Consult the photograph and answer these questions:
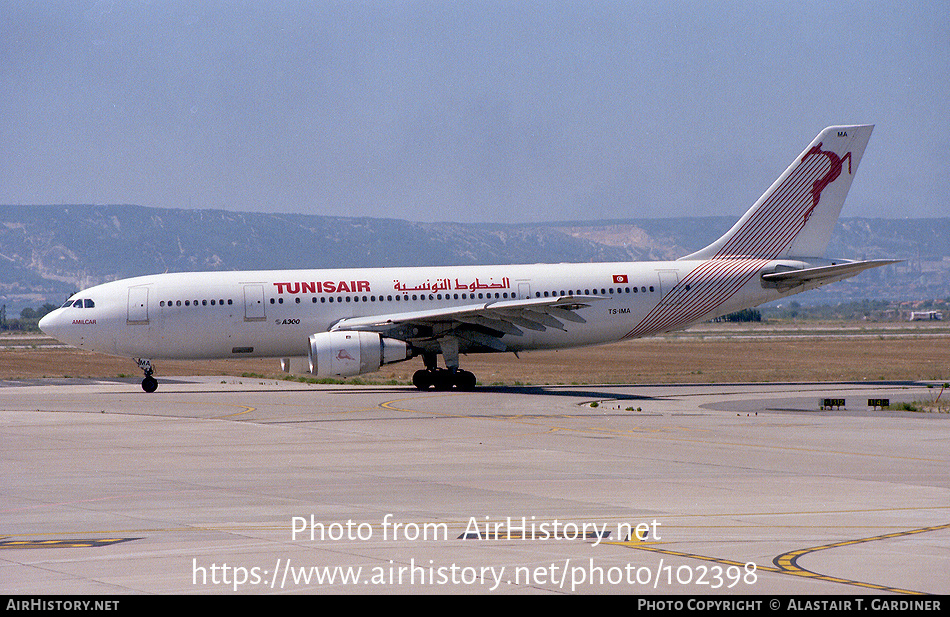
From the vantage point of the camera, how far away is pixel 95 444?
2047cm

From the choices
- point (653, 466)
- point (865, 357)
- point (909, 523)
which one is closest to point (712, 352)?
point (865, 357)

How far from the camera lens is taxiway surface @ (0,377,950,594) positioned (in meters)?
9.42

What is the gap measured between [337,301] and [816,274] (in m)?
16.1

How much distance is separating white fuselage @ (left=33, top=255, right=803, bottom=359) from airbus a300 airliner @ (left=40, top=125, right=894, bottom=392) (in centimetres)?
4

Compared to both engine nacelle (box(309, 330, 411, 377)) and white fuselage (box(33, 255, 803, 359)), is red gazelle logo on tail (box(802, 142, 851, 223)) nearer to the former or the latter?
white fuselage (box(33, 255, 803, 359))

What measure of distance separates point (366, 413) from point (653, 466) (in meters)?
11.2

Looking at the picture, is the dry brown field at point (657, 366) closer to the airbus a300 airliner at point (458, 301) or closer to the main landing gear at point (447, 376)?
the airbus a300 airliner at point (458, 301)

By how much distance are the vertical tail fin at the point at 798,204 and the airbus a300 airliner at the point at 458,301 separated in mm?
41

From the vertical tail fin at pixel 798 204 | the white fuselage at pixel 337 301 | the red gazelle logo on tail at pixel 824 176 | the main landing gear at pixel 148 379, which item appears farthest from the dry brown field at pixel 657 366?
the main landing gear at pixel 148 379

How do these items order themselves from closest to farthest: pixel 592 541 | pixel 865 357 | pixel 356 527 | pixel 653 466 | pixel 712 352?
pixel 592 541 < pixel 356 527 < pixel 653 466 < pixel 865 357 < pixel 712 352

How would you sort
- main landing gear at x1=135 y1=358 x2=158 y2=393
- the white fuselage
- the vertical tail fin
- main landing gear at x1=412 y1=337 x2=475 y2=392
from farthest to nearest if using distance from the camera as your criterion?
1. the vertical tail fin
2. main landing gear at x1=412 y1=337 x2=475 y2=392
3. main landing gear at x1=135 y1=358 x2=158 y2=393
4. the white fuselage

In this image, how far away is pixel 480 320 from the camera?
115 ft

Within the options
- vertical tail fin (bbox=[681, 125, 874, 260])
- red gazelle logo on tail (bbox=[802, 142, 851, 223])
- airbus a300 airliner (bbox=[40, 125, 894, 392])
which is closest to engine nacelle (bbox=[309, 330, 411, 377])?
airbus a300 airliner (bbox=[40, 125, 894, 392])

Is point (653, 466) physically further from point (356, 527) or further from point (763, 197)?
point (763, 197)
